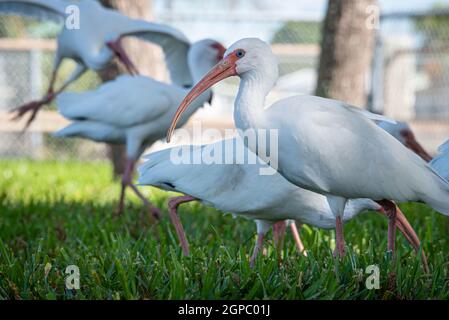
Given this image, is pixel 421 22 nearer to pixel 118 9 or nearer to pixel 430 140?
pixel 430 140

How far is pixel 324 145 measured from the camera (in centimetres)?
352

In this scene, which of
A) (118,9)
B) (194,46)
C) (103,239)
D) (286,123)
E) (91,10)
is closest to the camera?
(286,123)

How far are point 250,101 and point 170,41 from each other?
379cm

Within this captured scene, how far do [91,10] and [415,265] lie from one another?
437cm

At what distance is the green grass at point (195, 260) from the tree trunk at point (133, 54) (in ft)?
9.18

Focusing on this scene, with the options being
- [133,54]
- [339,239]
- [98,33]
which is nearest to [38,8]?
[98,33]

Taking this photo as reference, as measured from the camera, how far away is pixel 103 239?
195 inches

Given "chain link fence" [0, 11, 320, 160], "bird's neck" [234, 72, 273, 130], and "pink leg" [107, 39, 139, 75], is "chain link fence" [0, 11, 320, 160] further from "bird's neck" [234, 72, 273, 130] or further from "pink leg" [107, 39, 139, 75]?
"bird's neck" [234, 72, 273, 130]

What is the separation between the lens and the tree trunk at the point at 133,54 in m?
8.91

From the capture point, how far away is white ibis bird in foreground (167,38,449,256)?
349 cm

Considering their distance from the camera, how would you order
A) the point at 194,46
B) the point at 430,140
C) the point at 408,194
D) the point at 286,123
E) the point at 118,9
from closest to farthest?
1. the point at 286,123
2. the point at 408,194
3. the point at 194,46
4. the point at 118,9
5. the point at 430,140

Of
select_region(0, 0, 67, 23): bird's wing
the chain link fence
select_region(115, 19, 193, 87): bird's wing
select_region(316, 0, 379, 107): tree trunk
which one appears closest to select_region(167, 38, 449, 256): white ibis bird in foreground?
select_region(115, 19, 193, 87): bird's wing

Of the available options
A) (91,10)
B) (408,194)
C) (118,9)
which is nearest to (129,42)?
(118,9)

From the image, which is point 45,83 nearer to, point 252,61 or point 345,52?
point 345,52
